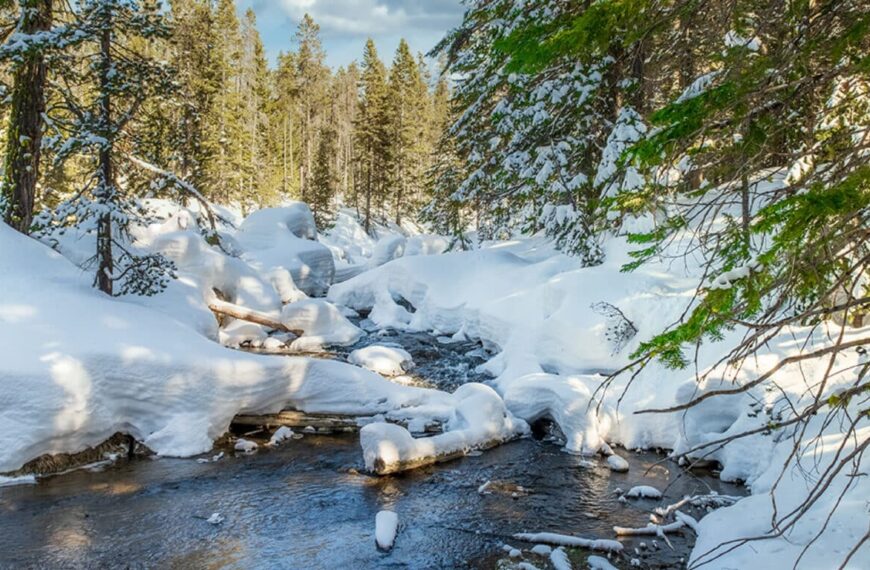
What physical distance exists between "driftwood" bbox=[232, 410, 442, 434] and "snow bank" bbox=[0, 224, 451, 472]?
139 mm

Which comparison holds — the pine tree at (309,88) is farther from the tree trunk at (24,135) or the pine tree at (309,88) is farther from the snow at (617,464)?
the snow at (617,464)

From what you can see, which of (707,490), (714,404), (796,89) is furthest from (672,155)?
(714,404)

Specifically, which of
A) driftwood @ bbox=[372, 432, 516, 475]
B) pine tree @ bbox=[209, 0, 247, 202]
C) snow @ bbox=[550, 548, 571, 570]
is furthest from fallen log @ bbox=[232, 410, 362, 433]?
pine tree @ bbox=[209, 0, 247, 202]

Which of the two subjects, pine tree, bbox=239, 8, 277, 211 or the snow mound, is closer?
the snow mound

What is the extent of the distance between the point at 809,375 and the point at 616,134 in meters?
5.26

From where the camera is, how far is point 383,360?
1272 cm

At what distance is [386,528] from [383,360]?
269 inches

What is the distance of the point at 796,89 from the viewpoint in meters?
2.85

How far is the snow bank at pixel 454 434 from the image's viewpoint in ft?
25.1

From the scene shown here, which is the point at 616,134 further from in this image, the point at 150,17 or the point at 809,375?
the point at 150,17

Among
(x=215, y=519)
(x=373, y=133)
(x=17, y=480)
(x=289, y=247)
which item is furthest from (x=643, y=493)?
(x=373, y=133)

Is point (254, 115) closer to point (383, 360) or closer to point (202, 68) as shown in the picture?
point (202, 68)

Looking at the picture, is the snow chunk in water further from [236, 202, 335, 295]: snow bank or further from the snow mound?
[236, 202, 335, 295]: snow bank

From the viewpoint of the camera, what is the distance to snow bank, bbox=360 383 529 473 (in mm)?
7641
